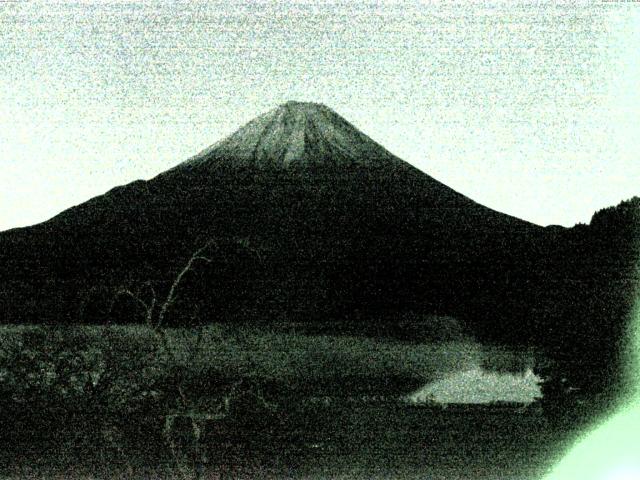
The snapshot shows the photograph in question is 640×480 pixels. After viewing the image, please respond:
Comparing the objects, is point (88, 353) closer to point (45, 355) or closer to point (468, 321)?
point (45, 355)

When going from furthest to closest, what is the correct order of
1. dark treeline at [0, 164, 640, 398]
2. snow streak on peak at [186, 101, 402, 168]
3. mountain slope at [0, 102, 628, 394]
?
1. snow streak on peak at [186, 101, 402, 168]
2. mountain slope at [0, 102, 628, 394]
3. dark treeline at [0, 164, 640, 398]

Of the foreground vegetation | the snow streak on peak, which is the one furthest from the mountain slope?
the foreground vegetation

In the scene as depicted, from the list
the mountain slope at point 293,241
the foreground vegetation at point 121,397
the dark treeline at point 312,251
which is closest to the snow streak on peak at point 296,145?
the mountain slope at point 293,241

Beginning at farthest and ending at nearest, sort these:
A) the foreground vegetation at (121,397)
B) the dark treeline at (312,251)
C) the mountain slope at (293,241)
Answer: the mountain slope at (293,241)
the dark treeline at (312,251)
the foreground vegetation at (121,397)

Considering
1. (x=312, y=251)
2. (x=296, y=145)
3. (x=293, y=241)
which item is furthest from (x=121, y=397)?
(x=296, y=145)

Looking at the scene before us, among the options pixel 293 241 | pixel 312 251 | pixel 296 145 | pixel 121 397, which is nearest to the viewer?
pixel 121 397

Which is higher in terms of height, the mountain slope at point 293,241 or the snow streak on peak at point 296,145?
the snow streak on peak at point 296,145

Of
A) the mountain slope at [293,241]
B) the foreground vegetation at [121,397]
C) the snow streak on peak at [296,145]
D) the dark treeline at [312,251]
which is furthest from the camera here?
the snow streak on peak at [296,145]

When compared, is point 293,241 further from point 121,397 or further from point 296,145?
point 121,397

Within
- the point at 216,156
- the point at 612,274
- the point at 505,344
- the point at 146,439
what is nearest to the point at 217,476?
the point at 146,439

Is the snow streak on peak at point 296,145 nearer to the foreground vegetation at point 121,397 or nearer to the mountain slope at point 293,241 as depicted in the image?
the mountain slope at point 293,241

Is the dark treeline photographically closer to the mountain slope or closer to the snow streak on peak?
the mountain slope
